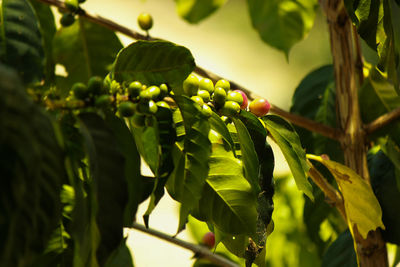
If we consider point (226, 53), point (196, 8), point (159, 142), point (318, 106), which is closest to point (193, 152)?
point (159, 142)

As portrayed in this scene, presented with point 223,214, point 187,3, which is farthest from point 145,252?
point 223,214

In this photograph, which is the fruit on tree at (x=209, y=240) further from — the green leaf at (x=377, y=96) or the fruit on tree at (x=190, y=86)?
the fruit on tree at (x=190, y=86)

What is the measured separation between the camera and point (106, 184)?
1.23 feet

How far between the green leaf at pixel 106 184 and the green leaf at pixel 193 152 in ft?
0.30

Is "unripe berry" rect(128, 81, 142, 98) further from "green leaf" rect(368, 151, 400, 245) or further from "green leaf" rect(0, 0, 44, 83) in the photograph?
"green leaf" rect(368, 151, 400, 245)

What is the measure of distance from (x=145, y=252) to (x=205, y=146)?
2.60 meters

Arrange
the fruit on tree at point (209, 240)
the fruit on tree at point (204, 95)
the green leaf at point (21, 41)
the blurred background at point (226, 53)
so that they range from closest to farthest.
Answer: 1. the green leaf at point (21, 41)
2. the fruit on tree at point (204, 95)
3. the fruit on tree at point (209, 240)
4. the blurred background at point (226, 53)

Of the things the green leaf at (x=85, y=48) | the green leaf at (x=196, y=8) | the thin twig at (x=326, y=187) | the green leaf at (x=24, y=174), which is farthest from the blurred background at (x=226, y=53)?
the green leaf at (x=24, y=174)

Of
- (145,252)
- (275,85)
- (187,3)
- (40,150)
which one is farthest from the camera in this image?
(275,85)

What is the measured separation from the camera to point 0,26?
1.58 feet

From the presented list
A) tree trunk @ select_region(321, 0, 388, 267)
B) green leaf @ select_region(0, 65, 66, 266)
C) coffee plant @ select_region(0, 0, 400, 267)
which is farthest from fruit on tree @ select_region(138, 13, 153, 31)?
green leaf @ select_region(0, 65, 66, 266)

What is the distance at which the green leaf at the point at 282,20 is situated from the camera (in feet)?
3.07

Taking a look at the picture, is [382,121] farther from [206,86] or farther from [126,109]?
[126,109]

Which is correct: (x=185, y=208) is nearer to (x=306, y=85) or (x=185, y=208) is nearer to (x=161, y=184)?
(x=161, y=184)
